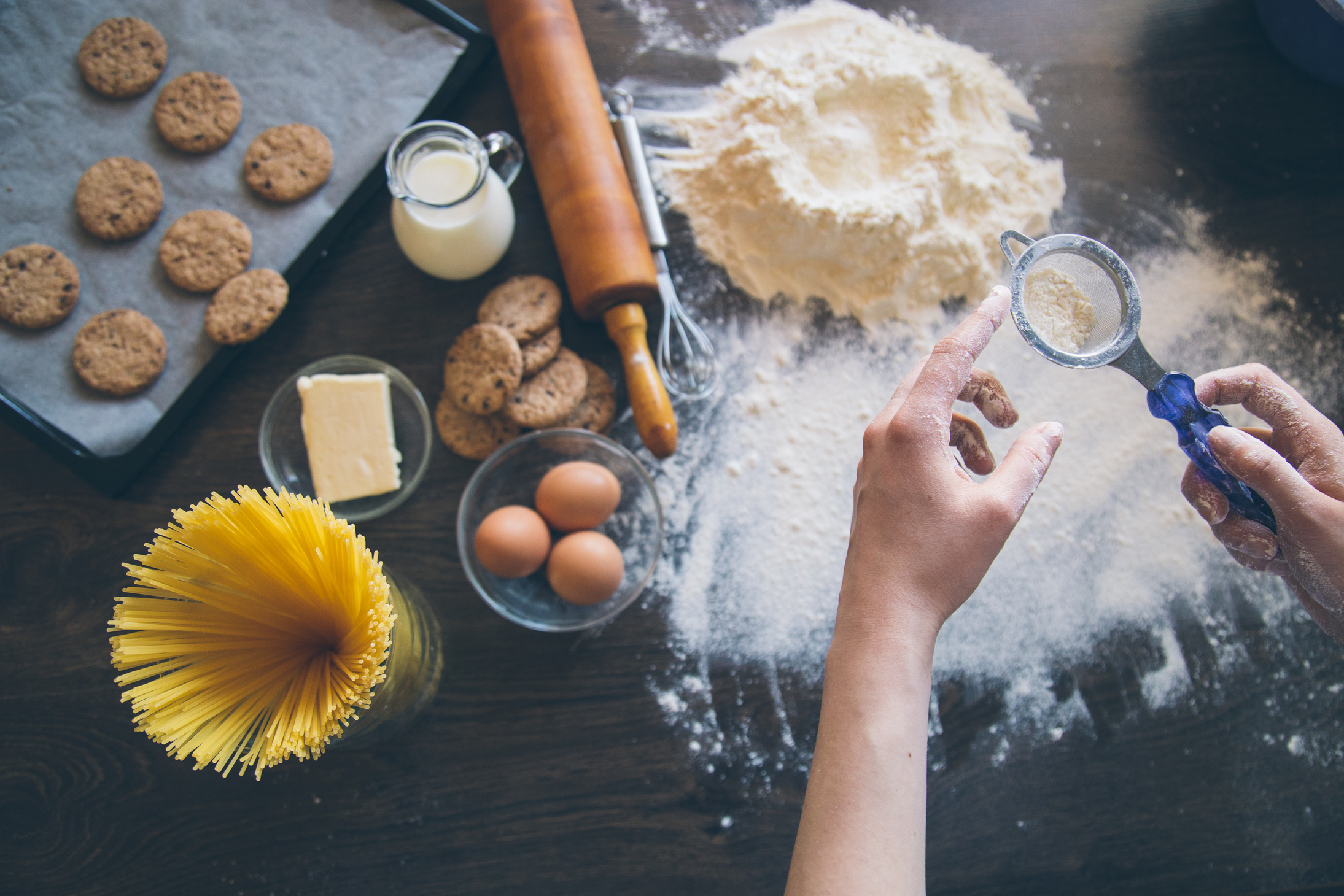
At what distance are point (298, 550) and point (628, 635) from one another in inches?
20.8

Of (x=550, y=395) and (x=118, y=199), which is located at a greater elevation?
(x=118, y=199)

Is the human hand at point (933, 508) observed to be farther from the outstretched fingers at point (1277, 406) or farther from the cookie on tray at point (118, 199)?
the cookie on tray at point (118, 199)

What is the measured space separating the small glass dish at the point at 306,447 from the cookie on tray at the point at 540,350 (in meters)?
0.18

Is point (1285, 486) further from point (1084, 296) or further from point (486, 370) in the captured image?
point (486, 370)

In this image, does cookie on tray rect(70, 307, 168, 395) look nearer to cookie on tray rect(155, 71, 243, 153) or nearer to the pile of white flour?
cookie on tray rect(155, 71, 243, 153)

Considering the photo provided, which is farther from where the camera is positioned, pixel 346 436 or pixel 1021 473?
pixel 346 436

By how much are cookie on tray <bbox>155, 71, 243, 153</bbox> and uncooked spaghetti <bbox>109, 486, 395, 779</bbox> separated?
0.74m

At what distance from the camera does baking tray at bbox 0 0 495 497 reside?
3.50ft

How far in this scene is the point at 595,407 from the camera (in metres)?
1.17

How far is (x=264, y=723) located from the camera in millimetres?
787

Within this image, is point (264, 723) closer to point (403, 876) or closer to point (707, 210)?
point (403, 876)

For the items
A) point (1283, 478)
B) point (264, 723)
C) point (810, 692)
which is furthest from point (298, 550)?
point (1283, 478)

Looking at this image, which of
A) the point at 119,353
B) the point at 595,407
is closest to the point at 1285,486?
the point at 595,407

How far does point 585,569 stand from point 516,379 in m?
0.32
